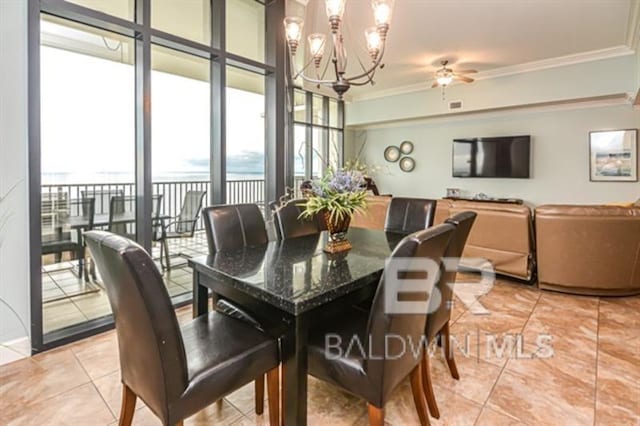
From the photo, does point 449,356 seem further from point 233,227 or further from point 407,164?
point 407,164

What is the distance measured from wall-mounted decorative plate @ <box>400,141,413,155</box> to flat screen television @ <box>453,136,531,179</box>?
3.29ft

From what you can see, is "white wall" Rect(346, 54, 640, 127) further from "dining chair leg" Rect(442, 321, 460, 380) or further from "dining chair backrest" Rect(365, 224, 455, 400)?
"dining chair backrest" Rect(365, 224, 455, 400)

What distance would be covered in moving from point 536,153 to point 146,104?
6152 millimetres

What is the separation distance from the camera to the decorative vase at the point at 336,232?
6.81 feet

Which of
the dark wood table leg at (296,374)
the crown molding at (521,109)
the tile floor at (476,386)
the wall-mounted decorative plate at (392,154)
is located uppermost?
the crown molding at (521,109)

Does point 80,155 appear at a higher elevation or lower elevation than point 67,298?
higher

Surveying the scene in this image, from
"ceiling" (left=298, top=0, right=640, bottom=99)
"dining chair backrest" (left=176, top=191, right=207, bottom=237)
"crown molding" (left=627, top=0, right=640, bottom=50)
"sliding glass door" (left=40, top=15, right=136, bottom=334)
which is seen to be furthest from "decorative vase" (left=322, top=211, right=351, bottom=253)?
"crown molding" (left=627, top=0, right=640, bottom=50)

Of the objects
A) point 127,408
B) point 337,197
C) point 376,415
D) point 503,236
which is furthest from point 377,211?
point 127,408

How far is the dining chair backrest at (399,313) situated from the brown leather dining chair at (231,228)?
0.91m

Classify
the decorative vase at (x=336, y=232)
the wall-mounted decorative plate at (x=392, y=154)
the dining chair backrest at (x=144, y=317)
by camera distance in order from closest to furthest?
the dining chair backrest at (x=144, y=317) < the decorative vase at (x=336, y=232) < the wall-mounted decorative plate at (x=392, y=154)

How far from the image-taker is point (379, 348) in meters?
1.31

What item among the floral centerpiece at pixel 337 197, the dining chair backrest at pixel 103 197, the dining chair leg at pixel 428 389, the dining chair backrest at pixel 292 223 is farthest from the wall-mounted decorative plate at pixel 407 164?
the dining chair leg at pixel 428 389

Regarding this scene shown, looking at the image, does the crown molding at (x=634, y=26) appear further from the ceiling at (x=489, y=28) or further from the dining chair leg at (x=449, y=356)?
the dining chair leg at (x=449, y=356)

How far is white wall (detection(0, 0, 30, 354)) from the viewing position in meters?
2.19
